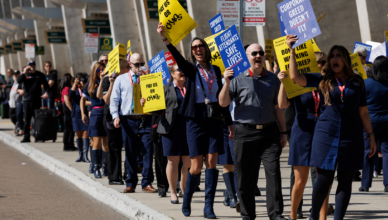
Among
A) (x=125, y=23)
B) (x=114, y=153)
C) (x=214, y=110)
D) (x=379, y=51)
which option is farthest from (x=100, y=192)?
(x=125, y=23)

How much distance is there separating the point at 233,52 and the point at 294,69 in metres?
0.74

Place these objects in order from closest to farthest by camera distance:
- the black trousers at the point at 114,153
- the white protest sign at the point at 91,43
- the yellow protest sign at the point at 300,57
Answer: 1. the yellow protest sign at the point at 300,57
2. the black trousers at the point at 114,153
3. the white protest sign at the point at 91,43

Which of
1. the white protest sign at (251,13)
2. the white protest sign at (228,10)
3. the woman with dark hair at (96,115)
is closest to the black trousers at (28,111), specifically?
the woman with dark hair at (96,115)

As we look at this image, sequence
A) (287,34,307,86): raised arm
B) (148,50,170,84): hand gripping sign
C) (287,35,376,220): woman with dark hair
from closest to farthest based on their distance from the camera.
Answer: (287,35,376,220): woman with dark hair
(287,34,307,86): raised arm
(148,50,170,84): hand gripping sign

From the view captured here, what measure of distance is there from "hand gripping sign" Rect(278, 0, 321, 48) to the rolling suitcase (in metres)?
12.2

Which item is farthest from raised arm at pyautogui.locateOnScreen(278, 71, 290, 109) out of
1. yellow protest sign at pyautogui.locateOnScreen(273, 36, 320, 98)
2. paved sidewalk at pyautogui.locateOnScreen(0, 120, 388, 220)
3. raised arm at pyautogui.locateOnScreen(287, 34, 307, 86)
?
paved sidewalk at pyautogui.locateOnScreen(0, 120, 388, 220)

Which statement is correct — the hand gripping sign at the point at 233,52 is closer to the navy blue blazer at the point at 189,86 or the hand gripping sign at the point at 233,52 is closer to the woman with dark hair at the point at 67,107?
the navy blue blazer at the point at 189,86

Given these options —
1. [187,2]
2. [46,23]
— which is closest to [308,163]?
[187,2]

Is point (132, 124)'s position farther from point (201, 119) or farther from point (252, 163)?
point (252, 163)

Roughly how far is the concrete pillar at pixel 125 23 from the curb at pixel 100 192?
1383cm

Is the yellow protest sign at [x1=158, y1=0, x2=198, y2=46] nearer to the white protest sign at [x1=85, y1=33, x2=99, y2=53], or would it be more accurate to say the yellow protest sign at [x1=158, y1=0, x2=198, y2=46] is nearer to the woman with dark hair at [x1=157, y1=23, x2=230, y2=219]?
the woman with dark hair at [x1=157, y1=23, x2=230, y2=219]

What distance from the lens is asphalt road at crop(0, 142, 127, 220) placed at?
298 inches

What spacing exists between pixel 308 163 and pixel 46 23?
43327 millimetres

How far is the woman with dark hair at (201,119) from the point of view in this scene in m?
6.68
